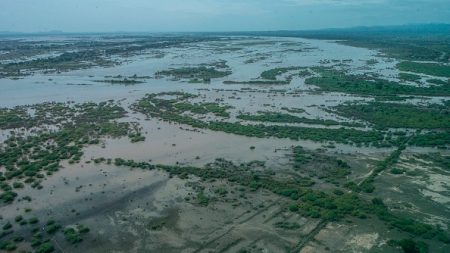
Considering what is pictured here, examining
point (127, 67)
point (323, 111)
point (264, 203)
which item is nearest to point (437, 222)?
point (264, 203)

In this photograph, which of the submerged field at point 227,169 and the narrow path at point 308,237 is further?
the submerged field at point 227,169

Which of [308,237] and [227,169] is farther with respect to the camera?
[227,169]

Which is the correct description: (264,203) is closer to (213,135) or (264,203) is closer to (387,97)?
(213,135)

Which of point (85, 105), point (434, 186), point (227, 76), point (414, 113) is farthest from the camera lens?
point (227, 76)

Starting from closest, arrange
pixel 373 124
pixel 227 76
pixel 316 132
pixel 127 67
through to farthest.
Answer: pixel 316 132, pixel 373 124, pixel 227 76, pixel 127 67

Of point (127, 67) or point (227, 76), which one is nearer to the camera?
point (227, 76)

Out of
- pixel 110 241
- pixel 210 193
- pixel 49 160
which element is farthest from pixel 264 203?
pixel 49 160

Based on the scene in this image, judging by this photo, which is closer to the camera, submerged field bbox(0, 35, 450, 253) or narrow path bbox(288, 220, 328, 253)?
narrow path bbox(288, 220, 328, 253)
